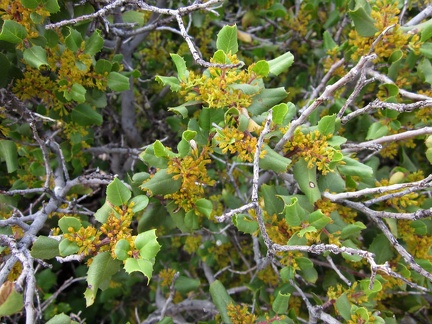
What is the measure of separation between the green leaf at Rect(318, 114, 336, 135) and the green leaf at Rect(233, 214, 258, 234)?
18.9 inches

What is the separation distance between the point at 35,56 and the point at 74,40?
194 mm

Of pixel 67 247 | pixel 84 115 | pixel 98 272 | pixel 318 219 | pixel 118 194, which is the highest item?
pixel 84 115

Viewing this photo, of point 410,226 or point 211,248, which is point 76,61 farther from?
point 410,226

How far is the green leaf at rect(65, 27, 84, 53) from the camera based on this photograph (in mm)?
1791

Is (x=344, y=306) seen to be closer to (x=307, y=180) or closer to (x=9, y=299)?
(x=307, y=180)

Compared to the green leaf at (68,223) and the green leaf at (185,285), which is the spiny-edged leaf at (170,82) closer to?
the green leaf at (68,223)

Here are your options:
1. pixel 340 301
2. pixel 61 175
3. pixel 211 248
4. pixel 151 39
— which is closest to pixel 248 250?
pixel 211 248

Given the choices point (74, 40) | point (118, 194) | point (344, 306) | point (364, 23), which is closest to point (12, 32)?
point (74, 40)

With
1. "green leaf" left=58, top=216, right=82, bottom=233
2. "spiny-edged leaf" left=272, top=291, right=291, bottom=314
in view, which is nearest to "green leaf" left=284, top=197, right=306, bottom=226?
"spiny-edged leaf" left=272, top=291, right=291, bottom=314

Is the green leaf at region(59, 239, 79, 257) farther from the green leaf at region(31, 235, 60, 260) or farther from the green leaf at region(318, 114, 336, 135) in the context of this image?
the green leaf at region(318, 114, 336, 135)

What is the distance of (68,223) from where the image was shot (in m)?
1.51

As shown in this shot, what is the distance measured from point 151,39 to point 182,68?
5.36 feet

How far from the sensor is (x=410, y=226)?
194cm

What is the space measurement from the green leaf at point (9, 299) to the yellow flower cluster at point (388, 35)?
6.13ft
